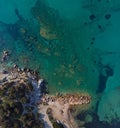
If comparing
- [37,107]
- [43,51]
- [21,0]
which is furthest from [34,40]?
[37,107]

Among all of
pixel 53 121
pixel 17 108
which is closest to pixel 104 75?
pixel 53 121

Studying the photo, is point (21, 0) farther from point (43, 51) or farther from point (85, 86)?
point (85, 86)

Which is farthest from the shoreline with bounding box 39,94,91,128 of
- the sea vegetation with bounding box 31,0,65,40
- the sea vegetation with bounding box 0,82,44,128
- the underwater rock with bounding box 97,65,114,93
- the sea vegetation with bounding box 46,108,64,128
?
the sea vegetation with bounding box 31,0,65,40

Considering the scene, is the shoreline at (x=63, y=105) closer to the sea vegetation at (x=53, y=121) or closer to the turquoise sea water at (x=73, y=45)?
the sea vegetation at (x=53, y=121)

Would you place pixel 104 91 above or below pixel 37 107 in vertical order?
above

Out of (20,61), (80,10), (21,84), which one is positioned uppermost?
(80,10)

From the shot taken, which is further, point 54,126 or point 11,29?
point 11,29
